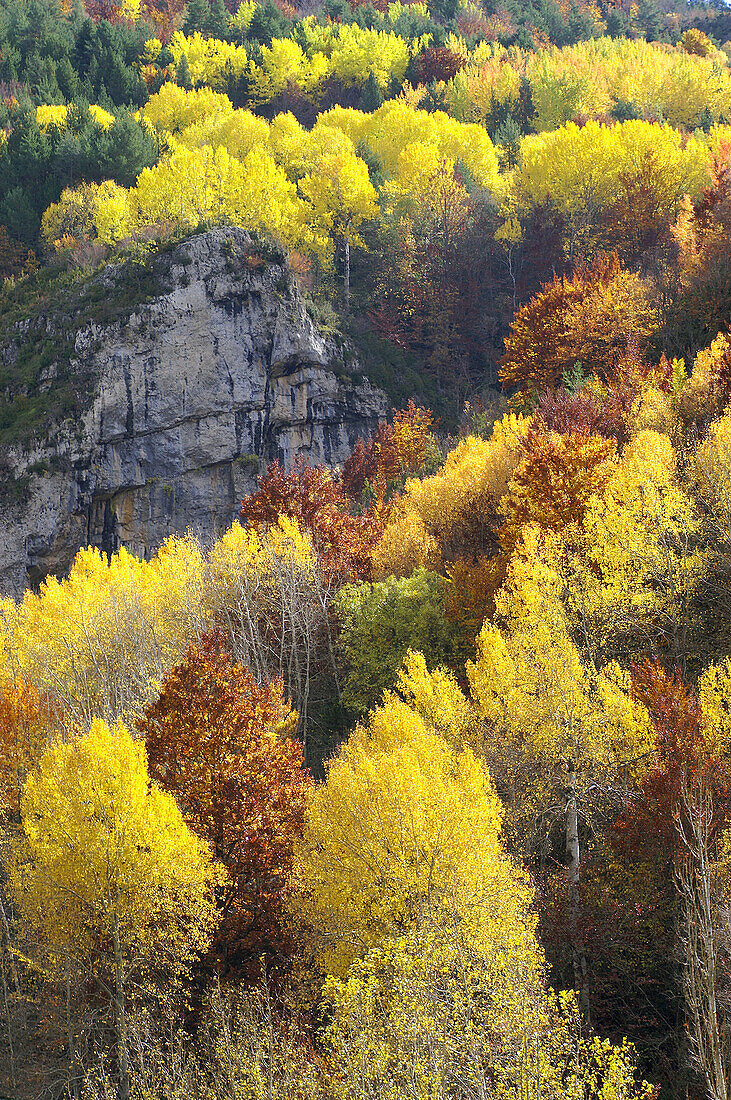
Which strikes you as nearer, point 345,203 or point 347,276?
point 347,276

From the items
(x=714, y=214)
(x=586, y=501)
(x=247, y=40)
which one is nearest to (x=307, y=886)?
(x=586, y=501)

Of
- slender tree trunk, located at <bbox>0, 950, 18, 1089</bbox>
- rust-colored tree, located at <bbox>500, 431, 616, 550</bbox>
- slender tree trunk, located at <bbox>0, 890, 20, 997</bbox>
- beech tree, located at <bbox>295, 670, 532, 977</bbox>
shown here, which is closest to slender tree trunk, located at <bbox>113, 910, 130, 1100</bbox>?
beech tree, located at <bbox>295, 670, 532, 977</bbox>

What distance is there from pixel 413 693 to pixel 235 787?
9.88m

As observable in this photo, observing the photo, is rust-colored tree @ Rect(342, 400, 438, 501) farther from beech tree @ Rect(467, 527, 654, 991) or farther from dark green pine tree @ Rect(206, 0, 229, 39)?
dark green pine tree @ Rect(206, 0, 229, 39)

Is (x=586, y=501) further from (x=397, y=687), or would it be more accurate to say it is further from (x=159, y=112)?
(x=159, y=112)

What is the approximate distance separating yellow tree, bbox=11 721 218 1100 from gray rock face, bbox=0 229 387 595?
1601 inches

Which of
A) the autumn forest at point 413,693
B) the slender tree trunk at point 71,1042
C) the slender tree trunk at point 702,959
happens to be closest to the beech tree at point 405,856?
the autumn forest at point 413,693

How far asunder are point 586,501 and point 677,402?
23.7 ft

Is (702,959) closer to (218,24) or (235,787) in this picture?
(235,787)

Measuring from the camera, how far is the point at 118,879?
843 inches

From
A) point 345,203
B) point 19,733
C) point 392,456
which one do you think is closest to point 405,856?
point 19,733

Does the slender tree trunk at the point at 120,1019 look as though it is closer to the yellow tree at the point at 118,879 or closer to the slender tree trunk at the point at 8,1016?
the yellow tree at the point at 118,879

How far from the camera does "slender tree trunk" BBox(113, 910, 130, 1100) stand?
18.9 metres

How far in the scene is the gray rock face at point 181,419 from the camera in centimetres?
6281
